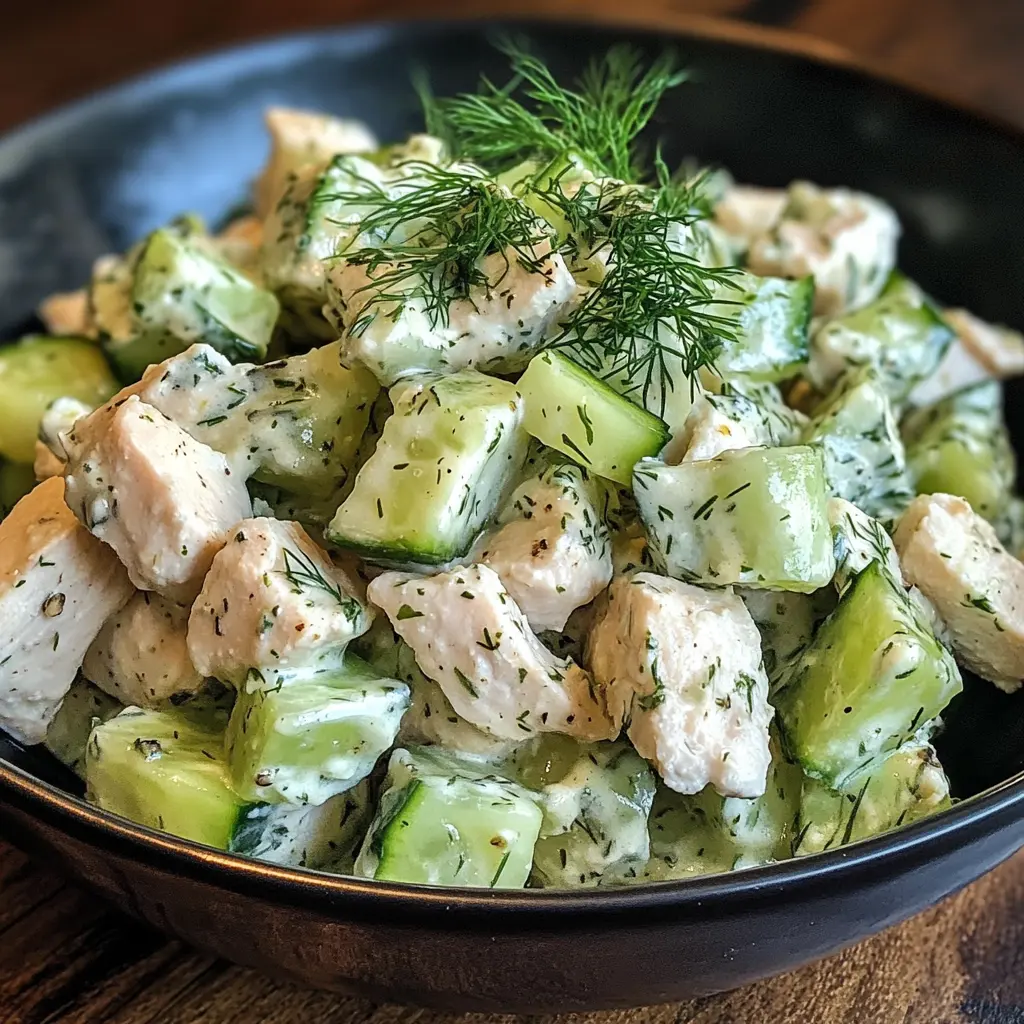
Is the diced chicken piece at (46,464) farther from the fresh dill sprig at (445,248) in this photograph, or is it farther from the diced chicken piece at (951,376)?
the diced chicken piece at (951,376)

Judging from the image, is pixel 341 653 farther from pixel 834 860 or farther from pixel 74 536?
pixel 834 860

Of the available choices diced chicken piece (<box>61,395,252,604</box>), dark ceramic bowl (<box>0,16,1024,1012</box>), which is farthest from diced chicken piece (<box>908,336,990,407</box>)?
diced chicken piece (<box>61,395,252,604</box>)

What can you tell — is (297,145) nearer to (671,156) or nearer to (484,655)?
(671,156)


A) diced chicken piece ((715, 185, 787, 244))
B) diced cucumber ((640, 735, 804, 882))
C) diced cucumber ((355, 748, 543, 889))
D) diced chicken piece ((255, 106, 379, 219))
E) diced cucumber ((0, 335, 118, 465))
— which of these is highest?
diced chicken piece ((255, 106, 379, 219))

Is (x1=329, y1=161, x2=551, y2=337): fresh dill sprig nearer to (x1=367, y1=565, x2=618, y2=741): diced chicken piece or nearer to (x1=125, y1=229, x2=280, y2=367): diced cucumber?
(x1=125, y1=229, x2=280, y2=367): diced cucumber

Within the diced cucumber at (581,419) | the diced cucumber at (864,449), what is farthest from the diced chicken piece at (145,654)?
the diced cucumber at (864,449)

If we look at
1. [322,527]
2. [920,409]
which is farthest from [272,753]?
[920,409]

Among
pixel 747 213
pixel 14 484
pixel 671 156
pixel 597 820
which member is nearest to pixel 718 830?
pixel 597 820
